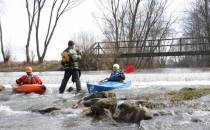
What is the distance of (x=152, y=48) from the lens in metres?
33.0

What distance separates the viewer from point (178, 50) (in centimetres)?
3247

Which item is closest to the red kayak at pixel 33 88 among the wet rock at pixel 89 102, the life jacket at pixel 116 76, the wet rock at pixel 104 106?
the life jacket at pixel 116 76

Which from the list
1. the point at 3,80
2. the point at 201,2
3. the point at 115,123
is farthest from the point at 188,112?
the point at 201,2

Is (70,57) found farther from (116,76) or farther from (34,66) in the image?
(34,66)

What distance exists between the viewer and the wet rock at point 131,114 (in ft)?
32.0

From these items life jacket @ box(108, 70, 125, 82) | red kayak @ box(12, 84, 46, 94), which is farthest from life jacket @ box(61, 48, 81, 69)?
life jacket @ box(108, 70, 125, 82)

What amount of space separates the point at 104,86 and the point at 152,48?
698 inches

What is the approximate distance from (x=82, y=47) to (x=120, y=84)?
44.0 ft

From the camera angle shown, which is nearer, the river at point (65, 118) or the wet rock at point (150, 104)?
the river at point (65, 118)

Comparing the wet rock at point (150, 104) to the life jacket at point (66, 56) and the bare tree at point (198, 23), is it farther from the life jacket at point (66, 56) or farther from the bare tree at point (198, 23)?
the bare tree at point (198, 23)

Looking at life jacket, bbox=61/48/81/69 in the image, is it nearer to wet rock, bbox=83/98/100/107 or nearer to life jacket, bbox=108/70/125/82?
life jacket, bbox=108/70/125/82

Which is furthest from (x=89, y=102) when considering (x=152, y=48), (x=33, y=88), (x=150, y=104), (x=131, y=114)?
(x=152, y=48)

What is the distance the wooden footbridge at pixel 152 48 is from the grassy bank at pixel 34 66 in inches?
157

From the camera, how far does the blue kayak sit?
15.3 m
